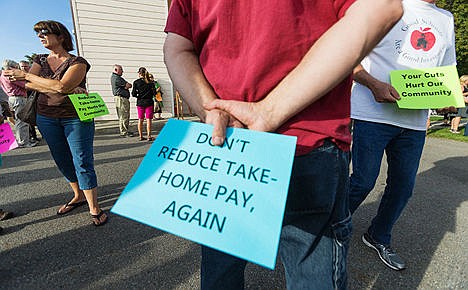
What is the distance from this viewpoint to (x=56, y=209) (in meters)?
2.59

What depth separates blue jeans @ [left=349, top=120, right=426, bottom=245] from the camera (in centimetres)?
155

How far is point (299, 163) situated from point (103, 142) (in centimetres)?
610

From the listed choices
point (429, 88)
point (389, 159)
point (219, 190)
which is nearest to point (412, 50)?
point (429, 88)

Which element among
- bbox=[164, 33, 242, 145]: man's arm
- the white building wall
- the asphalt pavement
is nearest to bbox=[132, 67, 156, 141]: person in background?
the asphalt pavement

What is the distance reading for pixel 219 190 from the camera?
0.60 m

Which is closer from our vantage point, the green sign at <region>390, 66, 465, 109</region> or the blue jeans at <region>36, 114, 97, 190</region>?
the green sign at <region>390, 66, 465, 109</region>

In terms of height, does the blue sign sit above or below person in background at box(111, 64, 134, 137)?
above

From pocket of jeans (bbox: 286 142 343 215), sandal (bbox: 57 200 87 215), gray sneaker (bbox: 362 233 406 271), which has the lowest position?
sandal (bbox: 57 200 87 215)

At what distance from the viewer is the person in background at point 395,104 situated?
147 cm

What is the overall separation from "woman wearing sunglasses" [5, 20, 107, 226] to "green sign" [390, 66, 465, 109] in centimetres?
241

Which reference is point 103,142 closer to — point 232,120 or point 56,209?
point 56,209

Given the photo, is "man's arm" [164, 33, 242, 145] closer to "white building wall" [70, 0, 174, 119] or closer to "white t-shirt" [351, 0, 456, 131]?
"white t-shirt" [351, 0, 456, 131]

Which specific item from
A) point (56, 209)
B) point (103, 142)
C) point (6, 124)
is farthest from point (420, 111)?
point (103, 142)

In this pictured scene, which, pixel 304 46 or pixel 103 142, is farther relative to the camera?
pixel 103 142
